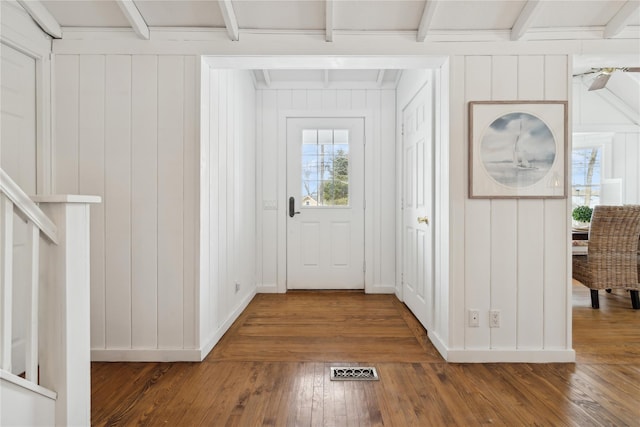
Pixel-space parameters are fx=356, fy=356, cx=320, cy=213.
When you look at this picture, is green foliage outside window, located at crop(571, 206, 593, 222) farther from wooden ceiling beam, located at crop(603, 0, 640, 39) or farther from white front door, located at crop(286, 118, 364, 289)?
wooden ceiling beam, located at crop(603, 0, 640, 39)

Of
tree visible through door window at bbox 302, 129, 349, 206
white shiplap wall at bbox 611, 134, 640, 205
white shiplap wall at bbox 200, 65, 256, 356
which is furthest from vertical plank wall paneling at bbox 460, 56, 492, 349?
white shiplap wall at bbox 611, 134, 640, 205

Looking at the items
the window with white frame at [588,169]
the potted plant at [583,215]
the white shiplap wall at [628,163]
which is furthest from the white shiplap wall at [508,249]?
the white shiplap wall at [628,163]

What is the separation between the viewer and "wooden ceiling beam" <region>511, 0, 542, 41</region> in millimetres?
2027

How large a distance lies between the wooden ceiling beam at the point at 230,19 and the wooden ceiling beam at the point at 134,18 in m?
0.51

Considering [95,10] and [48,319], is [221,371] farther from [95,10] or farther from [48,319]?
[95,10]

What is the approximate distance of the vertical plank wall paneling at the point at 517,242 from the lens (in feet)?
7.43

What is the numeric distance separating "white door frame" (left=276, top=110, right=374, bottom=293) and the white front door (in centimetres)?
5

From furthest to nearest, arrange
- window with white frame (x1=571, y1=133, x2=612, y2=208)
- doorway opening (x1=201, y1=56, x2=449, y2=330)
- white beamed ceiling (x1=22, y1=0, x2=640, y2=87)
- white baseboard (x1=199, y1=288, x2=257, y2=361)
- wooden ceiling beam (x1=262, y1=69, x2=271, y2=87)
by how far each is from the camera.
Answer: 1. window with white frame (x1=571, y1=133, x2=612, y2=208)
2. doorway opening (x1=201, y1=56, x2=449, y2=330)
3. wooden ceiling beam (x1=262, y1=69, x2=271, y2=87)
4. white baseboard (x1=199, y1=288, x2=257, y2=361)
5. white beamed ceiling (x1=22, y1=0, x2=640, y2=87)

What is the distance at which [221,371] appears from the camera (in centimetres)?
217

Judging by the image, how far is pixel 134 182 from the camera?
2.29 m

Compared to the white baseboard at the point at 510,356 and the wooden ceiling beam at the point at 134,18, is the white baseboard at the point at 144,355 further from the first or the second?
the wooden ceiling beam at the point at 134,18

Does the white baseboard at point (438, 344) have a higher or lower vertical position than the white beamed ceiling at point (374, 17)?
lower

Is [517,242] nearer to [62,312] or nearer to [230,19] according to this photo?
[230,19]

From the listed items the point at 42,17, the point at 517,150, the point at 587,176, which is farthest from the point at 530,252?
the point at 587,176
